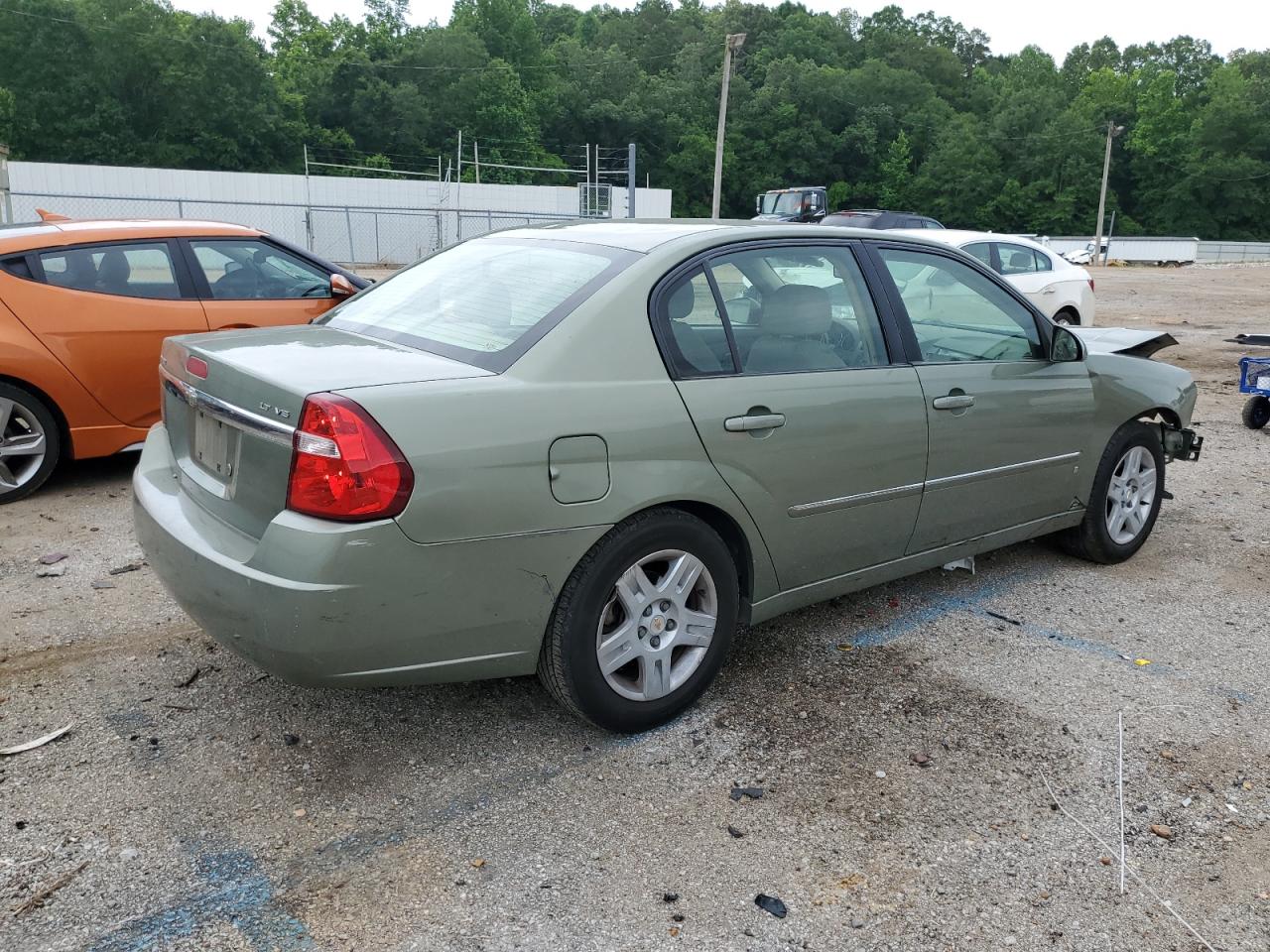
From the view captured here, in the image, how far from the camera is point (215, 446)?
311 cm

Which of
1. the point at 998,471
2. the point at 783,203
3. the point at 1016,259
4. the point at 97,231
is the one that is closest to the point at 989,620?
the point at 998,471

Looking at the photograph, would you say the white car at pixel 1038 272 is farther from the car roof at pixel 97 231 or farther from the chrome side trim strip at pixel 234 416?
the chrome side trim strip at pixel 234 416

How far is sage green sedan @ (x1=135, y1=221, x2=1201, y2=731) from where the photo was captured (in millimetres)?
2723

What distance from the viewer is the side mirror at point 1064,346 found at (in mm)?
Answer: 4504

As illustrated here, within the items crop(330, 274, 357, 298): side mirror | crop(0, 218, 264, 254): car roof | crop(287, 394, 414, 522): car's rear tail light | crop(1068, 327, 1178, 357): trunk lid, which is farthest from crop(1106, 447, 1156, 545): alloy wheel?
crop(0, 218, 264, 254): car roof

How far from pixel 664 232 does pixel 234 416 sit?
1567 millimetres

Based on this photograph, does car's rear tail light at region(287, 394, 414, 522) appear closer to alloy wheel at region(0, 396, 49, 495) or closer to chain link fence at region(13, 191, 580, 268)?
alloy wheel at region(0, 396, 49, 495)

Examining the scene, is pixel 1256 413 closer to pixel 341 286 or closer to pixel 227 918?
pixel 341 286

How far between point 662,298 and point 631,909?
71.1 inches

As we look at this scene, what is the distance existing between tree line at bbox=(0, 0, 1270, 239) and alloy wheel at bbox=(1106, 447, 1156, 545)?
238ft

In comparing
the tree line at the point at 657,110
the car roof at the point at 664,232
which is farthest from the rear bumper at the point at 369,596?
the tree line at the point at 657,110

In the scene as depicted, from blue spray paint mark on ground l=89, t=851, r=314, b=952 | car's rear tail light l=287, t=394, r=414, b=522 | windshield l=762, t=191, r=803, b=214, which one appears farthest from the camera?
windshield l=762, t=191, r=803, b=214

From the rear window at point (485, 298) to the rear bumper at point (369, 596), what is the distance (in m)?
0.60

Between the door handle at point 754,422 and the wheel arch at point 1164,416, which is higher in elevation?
Result: the door handle at point 754,422
